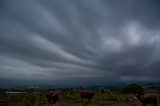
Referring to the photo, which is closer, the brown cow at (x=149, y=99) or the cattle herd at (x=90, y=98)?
the brown cow at (x=149, y=99)

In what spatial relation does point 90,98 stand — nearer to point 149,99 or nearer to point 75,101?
point 75,101

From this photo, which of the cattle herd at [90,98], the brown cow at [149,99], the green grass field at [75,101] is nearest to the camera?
the brown cow at [149,99]

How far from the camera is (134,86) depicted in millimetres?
63562

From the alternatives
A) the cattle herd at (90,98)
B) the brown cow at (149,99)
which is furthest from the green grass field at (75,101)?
the brown cow at (149,99)

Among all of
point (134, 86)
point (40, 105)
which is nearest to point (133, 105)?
point (40, 105)

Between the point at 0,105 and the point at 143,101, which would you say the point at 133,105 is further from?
the point at 0,105

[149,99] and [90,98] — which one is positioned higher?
[90,98]

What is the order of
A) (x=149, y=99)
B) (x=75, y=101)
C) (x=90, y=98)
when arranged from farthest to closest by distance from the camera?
(x=90, y=98), (x=75, y=101), (x=149, y=99)

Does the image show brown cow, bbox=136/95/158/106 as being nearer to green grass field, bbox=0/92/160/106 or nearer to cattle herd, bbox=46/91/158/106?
cattle herd, bbox=46/91/158/106

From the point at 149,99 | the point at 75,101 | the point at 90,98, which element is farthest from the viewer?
the point at 90,98

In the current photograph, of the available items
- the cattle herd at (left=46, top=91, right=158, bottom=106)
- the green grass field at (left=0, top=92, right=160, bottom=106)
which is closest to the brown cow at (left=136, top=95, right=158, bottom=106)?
the cattle herd at (left=46, top=91, right=158, bottom=106)

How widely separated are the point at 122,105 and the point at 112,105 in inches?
42.1

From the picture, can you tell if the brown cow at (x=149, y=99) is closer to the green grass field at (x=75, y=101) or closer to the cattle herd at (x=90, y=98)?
the cattle herd at (x=90, y=98)

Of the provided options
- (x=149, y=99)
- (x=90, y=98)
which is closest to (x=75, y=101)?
(x=90, y=98)
